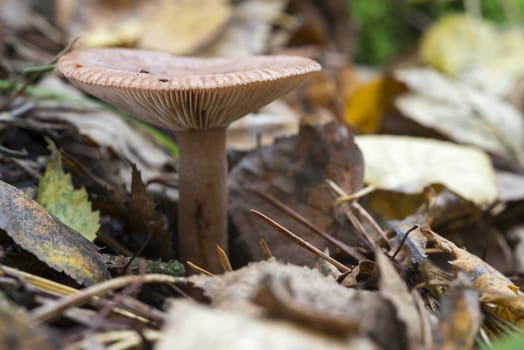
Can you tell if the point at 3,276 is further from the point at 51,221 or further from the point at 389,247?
the point at 389,247

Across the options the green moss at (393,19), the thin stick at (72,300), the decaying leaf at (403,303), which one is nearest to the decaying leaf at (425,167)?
the decaying leaf at (403,303)

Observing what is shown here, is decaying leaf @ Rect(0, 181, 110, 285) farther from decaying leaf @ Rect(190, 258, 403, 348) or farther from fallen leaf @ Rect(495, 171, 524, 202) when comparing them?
fallen leaf @ Rect(495, 171, 524, 202)

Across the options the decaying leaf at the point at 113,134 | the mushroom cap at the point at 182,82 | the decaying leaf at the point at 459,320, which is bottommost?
the decaying leaf at the point at 459,320

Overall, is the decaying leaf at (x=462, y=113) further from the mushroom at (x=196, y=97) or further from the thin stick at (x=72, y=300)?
the thin stick at (x=72, y=300)

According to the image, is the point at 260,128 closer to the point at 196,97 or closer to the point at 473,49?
the point at 196,97

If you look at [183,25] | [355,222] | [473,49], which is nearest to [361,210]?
[355,222]

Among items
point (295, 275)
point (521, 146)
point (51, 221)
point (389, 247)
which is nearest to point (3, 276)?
point (51, 221)
